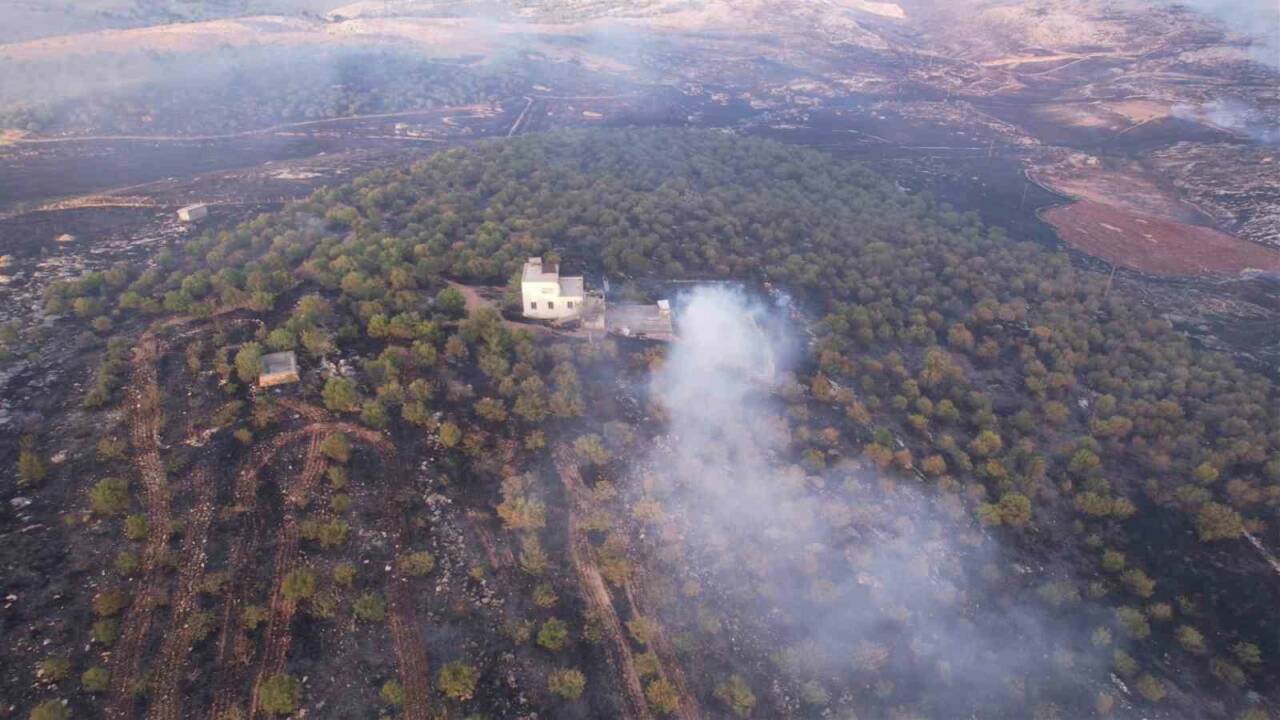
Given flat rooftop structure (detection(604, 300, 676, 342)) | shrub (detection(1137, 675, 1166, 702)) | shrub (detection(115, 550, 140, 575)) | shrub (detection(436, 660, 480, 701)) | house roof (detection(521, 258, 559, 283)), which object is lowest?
shrub (detection(1137, 675, 1166, 702))

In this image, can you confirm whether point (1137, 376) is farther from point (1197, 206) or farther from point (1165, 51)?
point (1165, 51)

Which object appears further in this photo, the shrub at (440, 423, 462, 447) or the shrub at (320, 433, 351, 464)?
the shrub at (440, 423, 462, 447)

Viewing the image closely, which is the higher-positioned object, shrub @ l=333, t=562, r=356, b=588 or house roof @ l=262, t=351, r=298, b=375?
house roof @ l=262, t=351, r=298, b=375

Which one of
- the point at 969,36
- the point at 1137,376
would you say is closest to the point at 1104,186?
the point at 1137,376

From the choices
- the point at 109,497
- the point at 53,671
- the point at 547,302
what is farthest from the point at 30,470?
the point at 547,302

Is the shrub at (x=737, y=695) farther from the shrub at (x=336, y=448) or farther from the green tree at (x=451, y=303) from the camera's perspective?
the green tree at (x=451, y=303)

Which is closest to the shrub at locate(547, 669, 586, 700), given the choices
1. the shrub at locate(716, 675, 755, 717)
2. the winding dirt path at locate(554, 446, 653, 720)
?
the winding dirt path at locate(554, 446, 653, 720)

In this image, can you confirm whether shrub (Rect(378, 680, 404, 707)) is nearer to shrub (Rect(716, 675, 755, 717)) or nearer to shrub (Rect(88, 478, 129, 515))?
shrub (Rect(716, 675, 755, 717))

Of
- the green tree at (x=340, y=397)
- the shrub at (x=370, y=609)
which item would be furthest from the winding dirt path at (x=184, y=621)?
the green tree at (x=340, y=397)
